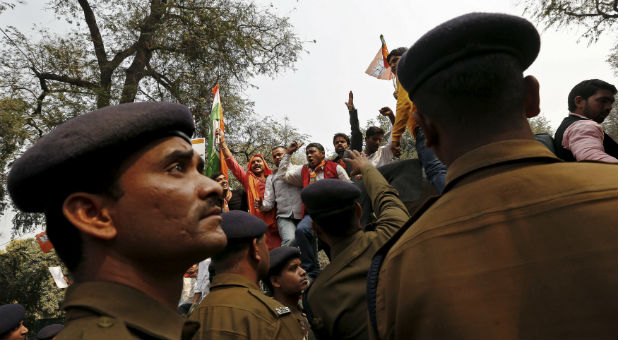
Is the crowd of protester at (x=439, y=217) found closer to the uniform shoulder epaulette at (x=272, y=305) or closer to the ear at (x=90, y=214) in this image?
the ear at (x=90, y=214)

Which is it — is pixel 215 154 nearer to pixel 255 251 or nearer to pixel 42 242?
pixel 255 251

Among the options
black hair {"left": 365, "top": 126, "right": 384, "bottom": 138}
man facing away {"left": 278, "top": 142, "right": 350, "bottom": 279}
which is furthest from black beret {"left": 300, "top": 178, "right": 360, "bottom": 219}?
black hair {"left": 365, "top": 126, "right": 384, "bottom": 138}

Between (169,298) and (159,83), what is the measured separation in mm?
16044

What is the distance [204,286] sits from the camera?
18.9 ft

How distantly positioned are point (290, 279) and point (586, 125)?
2.58 metres

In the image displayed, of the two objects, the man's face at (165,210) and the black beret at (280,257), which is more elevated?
the man's face at (165,210)

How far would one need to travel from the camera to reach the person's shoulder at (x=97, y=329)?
116 centimetres

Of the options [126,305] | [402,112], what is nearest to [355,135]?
[402,112]

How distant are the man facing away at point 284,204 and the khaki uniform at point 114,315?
4.67 metres

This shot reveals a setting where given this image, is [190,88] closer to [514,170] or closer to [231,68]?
[231,68]

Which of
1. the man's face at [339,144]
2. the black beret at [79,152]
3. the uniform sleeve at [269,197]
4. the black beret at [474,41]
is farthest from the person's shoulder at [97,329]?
the man's face at [339,144]

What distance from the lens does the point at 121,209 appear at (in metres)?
1.39

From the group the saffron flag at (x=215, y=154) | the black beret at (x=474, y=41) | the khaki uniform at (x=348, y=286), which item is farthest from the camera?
the saffron flag at (x=215, y=154)

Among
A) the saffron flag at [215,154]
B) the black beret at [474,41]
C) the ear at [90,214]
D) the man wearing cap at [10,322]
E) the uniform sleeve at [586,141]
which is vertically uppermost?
the saffron flag at [215,154]
